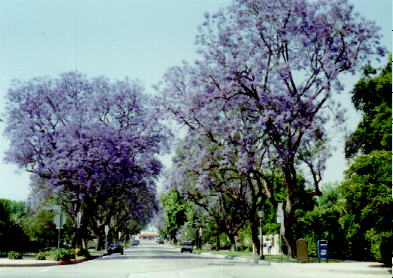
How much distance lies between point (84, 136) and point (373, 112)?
22.0 metres

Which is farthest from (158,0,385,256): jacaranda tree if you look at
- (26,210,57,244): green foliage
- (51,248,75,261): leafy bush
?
(26,210,57,244): green foliage

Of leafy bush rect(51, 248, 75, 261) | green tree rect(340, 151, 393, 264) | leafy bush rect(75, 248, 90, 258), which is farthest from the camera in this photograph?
leafy bush rect(75, 248, 90, 258)

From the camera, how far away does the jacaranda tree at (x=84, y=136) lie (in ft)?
133

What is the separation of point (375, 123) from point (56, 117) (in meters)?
27.0

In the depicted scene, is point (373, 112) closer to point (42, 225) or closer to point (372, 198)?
point (372, 198)

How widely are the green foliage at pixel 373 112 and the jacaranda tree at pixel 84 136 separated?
15.5 m

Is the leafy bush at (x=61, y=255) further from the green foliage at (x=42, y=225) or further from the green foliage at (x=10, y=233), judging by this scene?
the green foliage at (x=42, y=225)

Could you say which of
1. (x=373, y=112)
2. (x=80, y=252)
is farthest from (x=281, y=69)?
(x=80, y=252)

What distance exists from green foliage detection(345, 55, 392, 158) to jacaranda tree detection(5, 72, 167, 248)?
15510 millimetres

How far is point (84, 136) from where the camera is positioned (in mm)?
40406

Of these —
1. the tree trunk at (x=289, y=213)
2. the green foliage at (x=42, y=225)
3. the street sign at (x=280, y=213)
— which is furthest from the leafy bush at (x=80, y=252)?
the green foliage at (x=42, y=225)

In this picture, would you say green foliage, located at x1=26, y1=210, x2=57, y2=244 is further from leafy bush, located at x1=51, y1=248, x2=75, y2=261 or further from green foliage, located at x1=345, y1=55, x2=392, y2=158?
green foliage, located at x1=345, y1=55, x2=392, y2=158

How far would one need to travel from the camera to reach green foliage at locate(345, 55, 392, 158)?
2867cm

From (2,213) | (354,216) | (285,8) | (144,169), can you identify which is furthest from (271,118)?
(2,213)
